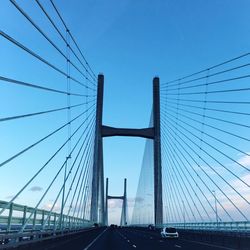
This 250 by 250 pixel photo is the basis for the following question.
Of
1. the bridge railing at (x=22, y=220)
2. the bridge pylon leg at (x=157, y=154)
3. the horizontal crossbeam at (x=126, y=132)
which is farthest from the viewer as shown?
the horizontal crossbeam at (x=126, y=132)

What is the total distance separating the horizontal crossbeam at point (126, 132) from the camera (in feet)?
187

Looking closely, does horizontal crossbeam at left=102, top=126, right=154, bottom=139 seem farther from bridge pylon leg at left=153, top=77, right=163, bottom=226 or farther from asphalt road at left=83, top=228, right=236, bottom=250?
asphalt road at left=83, top=228, right=236, bottom=250

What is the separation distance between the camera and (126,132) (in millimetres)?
57219

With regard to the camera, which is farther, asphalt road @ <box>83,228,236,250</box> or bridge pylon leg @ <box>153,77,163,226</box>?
bridge pylon leg @ <box>153,77,163,226</box>

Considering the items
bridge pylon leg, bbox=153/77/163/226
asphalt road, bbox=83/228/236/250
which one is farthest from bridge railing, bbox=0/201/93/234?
bridge pylon leg, bbox=153/77/163/226

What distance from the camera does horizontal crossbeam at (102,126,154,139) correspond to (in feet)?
187

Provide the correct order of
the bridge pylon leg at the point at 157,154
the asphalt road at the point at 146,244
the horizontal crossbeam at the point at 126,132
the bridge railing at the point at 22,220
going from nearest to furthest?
the bridge railing at the point at 22,220 < the asphalt road at the point at 146,244 < the bridge pylon leg at the point at 157,154 < the horizontal crossbeam at the point at 126,132

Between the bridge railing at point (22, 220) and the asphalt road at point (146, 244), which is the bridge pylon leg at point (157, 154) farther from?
the bridge railing at point (22, 220)

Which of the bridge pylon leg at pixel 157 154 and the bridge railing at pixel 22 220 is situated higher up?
the bridge pylon leg at pixel 157 154

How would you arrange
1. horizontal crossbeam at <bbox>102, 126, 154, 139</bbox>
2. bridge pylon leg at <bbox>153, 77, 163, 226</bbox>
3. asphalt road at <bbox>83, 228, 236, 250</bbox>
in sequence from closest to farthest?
asphalt road at <bbox>83, 228, 236, 250</bbox>
bridge pylon leg at <bbox>153, 77, 163, 226</bbox>
horizontal crossbeam at <bbox>102, 126, 154, 139</bbox>

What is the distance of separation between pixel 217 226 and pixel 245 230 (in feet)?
22.0

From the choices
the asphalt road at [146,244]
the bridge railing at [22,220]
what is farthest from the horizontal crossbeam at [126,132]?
the bridge railing at [22,220]

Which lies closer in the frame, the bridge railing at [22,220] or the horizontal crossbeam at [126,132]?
the bridge railing at [22,220]

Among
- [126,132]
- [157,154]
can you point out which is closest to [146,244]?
[157,154]
